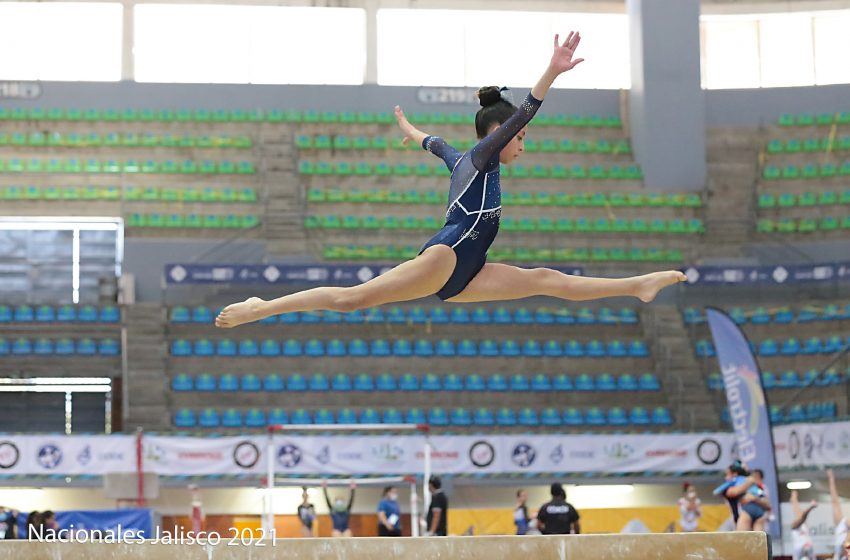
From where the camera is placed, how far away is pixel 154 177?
21.7 metres

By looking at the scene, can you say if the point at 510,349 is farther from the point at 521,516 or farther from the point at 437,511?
the point at 437,511

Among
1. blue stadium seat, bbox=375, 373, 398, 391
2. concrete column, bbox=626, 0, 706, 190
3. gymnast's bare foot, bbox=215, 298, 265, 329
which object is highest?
concrete column, bbox=626, 0, 706, 190

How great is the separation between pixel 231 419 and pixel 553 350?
17.4ft

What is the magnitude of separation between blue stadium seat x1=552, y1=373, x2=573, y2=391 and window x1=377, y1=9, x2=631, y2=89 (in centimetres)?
725

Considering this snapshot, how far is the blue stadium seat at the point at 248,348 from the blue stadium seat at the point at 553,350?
184 inches

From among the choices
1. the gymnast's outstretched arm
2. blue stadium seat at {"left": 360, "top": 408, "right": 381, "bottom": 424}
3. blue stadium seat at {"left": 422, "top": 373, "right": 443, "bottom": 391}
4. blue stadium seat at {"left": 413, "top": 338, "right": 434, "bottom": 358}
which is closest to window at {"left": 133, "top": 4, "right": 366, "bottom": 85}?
blue stadium seat at {"left": 413, "top": 338, "right": 434, "bottom": 358}

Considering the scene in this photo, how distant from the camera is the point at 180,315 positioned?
767 inches

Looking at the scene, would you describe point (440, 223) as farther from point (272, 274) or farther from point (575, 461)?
point (575, 461)

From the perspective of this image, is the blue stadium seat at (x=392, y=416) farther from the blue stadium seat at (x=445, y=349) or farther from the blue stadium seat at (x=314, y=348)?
the blue stadium seat at (x=314, y=348)

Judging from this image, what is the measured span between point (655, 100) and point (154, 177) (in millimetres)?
9510

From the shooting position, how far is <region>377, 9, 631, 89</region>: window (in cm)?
2370

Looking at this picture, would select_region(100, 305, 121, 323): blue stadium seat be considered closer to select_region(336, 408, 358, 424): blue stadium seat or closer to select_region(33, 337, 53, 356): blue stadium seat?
select_region(33, 337, 53, 356): blue stadium seat

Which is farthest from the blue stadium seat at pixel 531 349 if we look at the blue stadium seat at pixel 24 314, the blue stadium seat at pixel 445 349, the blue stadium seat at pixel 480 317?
the blue stadium seat at pixel 24 314

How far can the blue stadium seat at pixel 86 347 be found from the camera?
1877 centimetres
